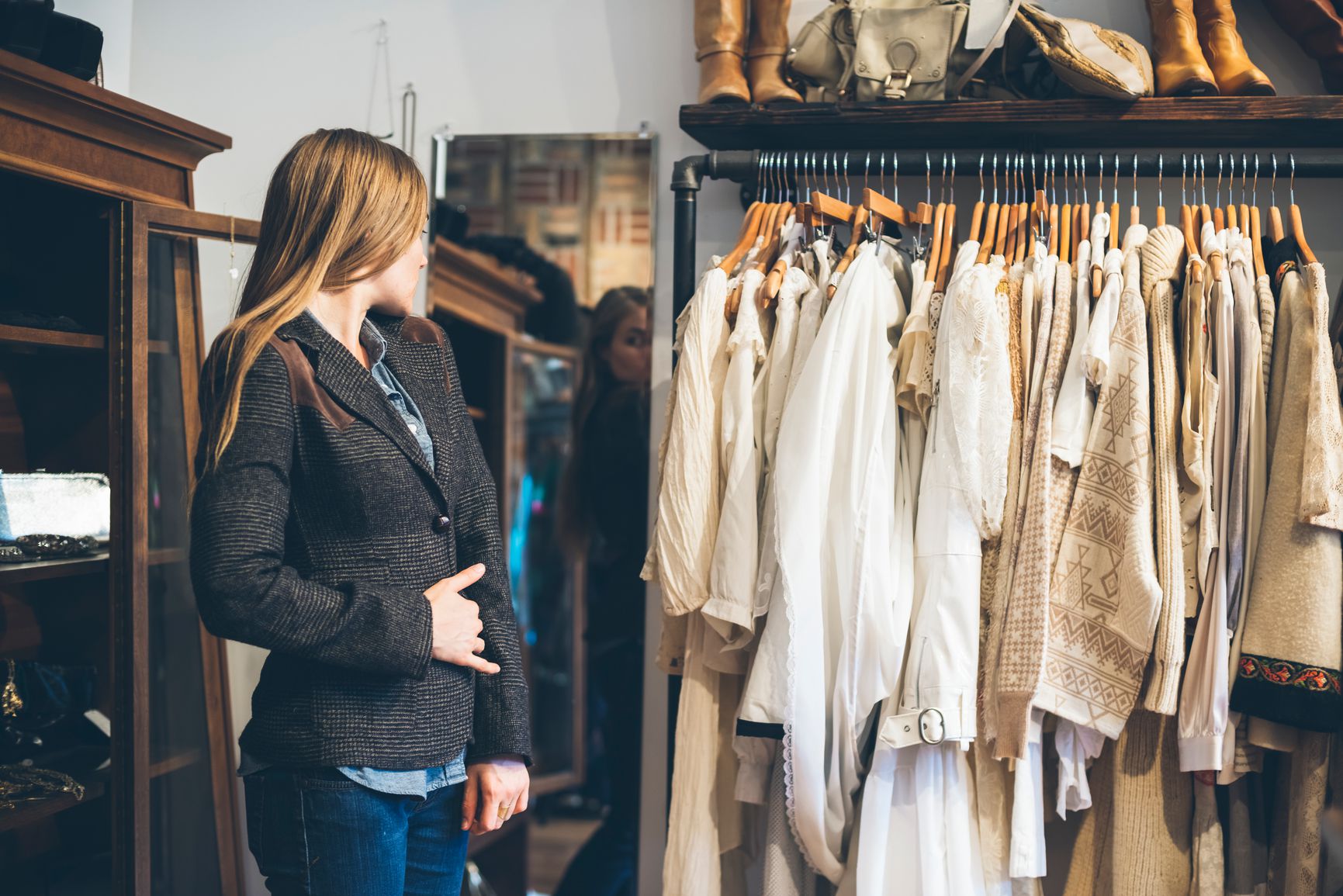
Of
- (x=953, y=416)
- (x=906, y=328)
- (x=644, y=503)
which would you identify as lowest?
(x=644, y=503)

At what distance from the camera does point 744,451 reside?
1.62 m

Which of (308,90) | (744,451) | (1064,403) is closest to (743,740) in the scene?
(744,451)

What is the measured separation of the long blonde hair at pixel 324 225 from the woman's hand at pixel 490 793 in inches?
19.6

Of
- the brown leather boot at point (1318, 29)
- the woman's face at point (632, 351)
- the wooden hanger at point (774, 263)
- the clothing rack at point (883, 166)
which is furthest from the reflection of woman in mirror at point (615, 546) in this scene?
the brown leather boot at point (1318, 29)

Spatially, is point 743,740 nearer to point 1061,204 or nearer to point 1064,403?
point 1064,403

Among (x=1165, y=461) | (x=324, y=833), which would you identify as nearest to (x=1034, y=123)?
(x=1165, y=461)

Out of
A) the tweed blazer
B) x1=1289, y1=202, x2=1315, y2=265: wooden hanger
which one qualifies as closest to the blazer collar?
the tweed blazer

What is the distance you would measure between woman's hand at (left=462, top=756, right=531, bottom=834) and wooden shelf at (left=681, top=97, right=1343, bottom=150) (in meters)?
1.16

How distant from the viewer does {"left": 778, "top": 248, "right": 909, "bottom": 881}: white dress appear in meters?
1.51

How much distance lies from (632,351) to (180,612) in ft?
3.20

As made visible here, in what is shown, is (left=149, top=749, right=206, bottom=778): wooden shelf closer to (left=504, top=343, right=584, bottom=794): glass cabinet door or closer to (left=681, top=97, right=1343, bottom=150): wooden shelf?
(left=504, top=343, right=584, bottom=794): glass cabinet door

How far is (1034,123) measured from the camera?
1.81 metres

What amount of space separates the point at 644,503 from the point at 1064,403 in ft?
2.90

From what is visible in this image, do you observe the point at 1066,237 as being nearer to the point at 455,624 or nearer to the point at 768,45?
the point at 768,45
